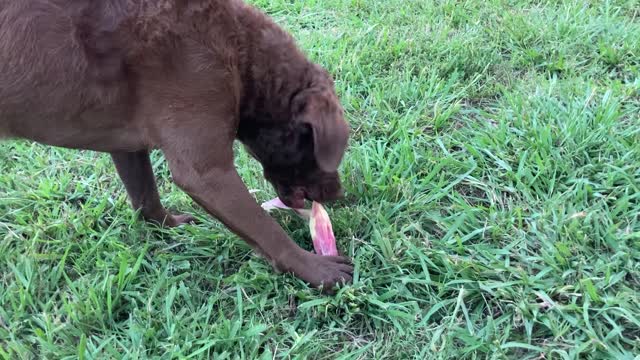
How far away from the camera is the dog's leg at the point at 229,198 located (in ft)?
7.93

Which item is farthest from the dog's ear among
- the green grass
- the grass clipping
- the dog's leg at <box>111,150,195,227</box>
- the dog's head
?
the dog's leg at <box>111,150,195,227</box>

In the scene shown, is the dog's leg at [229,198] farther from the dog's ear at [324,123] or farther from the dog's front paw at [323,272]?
the dog's ear at [324,123]

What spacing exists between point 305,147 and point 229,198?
416 millimetres

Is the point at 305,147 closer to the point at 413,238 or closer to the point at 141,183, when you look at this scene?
the point at 413,238

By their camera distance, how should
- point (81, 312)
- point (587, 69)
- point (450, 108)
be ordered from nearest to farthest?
point (81, 312) → point (450, 108) → point (587, 69)

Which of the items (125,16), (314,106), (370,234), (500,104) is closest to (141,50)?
(125,16)

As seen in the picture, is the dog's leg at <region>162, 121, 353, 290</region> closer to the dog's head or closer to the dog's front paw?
the dog's front paw

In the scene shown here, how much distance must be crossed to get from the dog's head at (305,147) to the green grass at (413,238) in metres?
0.16

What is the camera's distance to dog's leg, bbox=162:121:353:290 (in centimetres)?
242

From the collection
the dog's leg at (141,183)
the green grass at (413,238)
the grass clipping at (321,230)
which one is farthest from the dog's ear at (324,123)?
the dog's leg at (141,183)

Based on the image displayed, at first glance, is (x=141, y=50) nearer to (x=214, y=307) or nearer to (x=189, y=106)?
(x=189, y=106)

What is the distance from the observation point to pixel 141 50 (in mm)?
2316

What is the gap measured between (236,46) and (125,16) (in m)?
0.44

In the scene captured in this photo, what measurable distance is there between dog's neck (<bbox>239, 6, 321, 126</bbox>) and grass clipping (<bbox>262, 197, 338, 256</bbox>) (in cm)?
42
